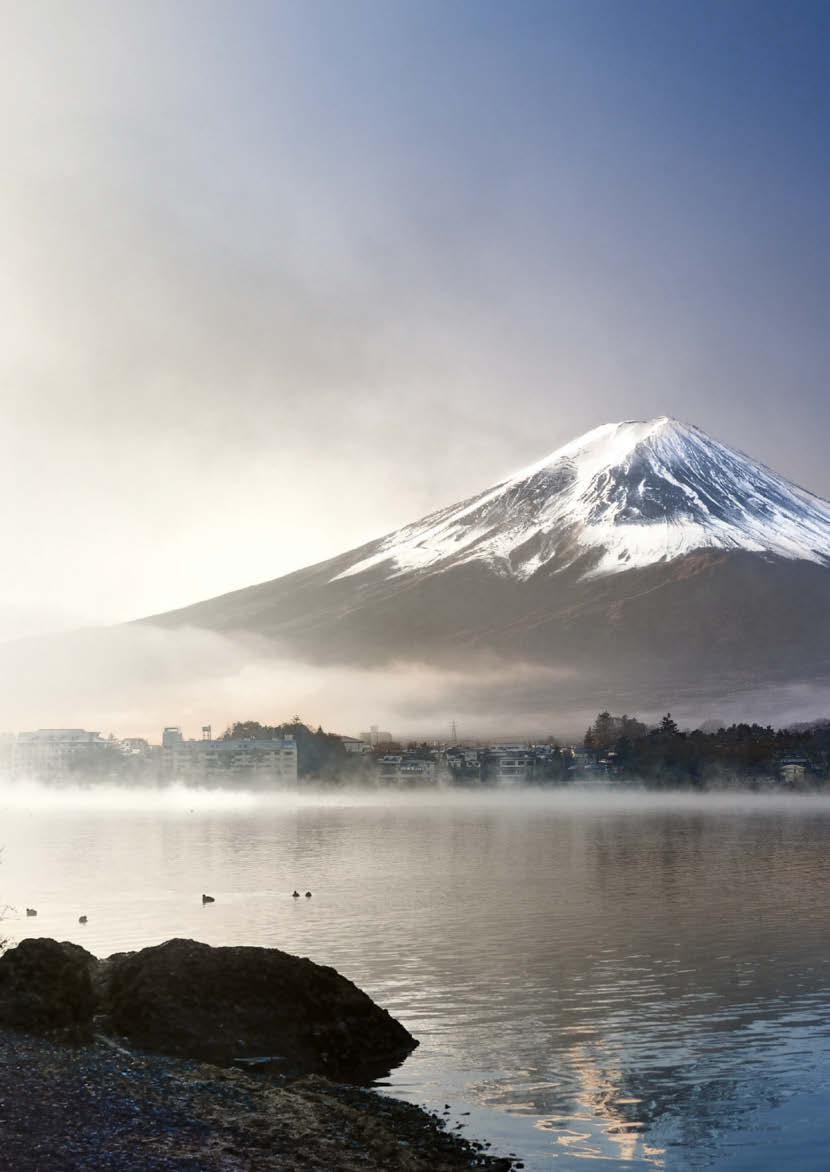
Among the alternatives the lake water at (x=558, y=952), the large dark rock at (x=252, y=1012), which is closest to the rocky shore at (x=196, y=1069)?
the large dark rock at (x=252, y=1012)

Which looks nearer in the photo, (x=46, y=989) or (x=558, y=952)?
(x=46, y=989)

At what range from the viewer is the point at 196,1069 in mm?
23500

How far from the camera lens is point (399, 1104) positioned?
871 inches

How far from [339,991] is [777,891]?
36.2 metres

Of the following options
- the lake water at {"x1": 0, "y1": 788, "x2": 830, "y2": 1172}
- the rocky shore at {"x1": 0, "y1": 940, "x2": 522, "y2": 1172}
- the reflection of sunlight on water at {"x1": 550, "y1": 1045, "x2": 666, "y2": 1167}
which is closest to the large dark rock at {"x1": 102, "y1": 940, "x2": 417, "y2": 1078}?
the rocky shore at {"x1": 0, "y1": 940, "x2": 522, "y2": 1172}

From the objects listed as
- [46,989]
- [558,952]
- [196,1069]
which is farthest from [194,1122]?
[558,952]

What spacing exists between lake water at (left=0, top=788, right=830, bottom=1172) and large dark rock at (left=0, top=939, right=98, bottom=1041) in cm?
638

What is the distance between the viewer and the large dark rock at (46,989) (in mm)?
25859

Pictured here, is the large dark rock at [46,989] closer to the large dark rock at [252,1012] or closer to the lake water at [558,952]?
the large dark rock at [252,1012]

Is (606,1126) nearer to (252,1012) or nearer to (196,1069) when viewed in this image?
(196,1069)

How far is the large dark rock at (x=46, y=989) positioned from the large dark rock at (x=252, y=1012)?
2.42 ft

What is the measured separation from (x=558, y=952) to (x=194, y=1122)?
71.9 ft

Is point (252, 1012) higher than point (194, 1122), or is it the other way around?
point (252, 1012)

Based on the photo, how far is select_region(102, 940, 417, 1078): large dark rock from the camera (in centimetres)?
2503
